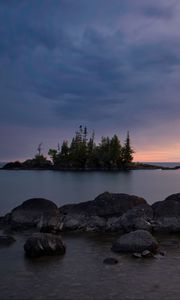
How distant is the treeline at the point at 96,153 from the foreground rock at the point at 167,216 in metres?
152

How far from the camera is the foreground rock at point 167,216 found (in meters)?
24.6

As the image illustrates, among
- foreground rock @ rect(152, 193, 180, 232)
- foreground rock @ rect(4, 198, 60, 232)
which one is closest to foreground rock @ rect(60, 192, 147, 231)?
foreground rock @ rect(4, 198, 60, 232)

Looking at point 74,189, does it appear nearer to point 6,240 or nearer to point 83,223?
point 83,223

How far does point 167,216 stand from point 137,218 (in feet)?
6.18

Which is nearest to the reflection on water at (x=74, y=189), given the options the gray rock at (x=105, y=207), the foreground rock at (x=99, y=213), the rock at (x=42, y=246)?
the gray rock at (x=105, y=207)

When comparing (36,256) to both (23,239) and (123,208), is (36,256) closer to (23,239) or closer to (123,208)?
(23,239)

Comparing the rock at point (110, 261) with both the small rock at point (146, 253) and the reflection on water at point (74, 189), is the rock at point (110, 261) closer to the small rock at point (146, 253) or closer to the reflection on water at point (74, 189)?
the small rock at point (146, 253)

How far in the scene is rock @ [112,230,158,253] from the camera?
18.2m

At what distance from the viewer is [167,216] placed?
83.4ft

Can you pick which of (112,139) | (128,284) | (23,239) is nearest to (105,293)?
(128,284)

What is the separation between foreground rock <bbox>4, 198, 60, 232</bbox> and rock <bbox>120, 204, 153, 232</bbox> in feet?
13.2

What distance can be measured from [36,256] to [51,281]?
3346 millimetres

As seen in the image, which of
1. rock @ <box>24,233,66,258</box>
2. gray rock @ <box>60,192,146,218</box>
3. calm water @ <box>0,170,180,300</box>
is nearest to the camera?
calm water @ <box>0,170,180,300</box>

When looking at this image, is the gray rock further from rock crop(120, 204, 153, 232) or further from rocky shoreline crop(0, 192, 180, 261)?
rock crop(120, 204, 153, 232)
